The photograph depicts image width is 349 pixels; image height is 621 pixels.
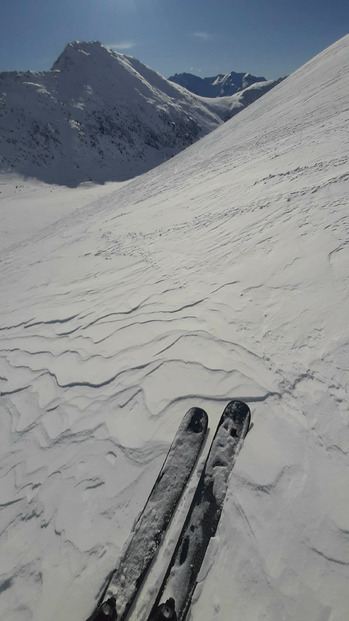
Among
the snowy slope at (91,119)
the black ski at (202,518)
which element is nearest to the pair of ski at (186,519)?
the black ski at (202,518)

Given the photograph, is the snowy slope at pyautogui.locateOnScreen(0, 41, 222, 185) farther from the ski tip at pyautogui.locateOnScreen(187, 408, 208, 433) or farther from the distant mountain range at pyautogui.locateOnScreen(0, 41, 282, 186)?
the ski tip at pyautogui.locateOnScreen(187, 408, 208, 433)

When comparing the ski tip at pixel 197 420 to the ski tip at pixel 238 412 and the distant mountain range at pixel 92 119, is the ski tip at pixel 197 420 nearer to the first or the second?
the ski tip at pixel 238 412

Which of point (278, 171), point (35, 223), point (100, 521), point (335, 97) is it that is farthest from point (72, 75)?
point (100, 521)

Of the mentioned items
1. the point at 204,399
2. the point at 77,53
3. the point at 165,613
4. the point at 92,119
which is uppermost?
the point at 77,53

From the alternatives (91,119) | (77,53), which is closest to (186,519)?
(91,119)

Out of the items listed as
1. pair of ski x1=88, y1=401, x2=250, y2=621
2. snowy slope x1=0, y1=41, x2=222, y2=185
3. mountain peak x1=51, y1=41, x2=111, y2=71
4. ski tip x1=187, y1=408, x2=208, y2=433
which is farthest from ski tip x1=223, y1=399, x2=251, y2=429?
mountain peak x1=51, y1=41, x2=111, y2=71

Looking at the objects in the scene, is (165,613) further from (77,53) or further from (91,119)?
(77,53)
